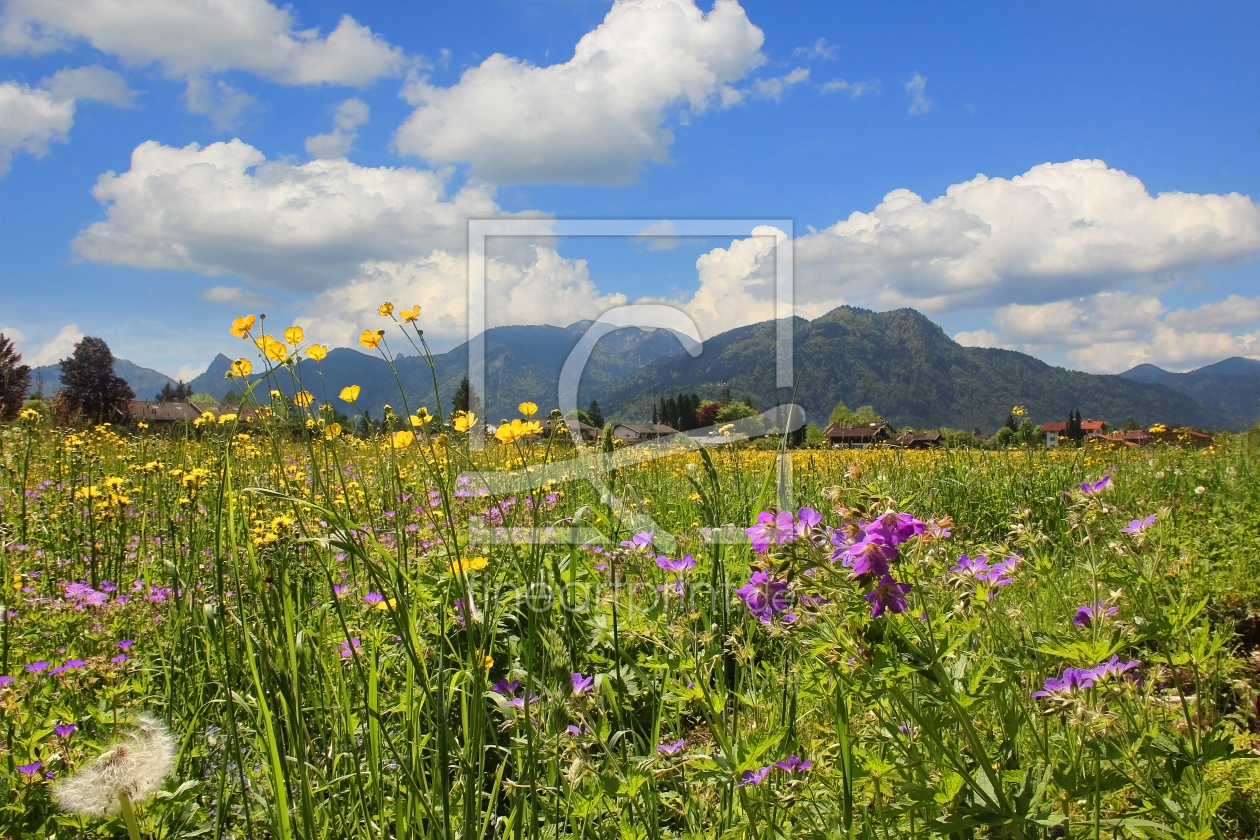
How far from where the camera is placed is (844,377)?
13325cm

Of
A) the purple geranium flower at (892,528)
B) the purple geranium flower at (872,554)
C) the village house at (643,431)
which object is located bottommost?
the purple geranium flower at (872,554)

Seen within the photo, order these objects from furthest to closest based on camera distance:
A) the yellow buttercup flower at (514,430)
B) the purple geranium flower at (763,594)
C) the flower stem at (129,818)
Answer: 1. the yellow buttercup flower at (514,430)
2. the purple geranium flower at (763,594)
3. the flower stem at (129,818)

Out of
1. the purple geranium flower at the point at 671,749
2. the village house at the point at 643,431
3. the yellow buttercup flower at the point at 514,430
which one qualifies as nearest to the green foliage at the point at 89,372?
the village house at the point at 643,431

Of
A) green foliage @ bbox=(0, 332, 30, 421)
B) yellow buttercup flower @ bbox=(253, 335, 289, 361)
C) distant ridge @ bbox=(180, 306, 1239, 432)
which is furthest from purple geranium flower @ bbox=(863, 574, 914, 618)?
green foliage @ bbox=(0, 332, 30, 421)

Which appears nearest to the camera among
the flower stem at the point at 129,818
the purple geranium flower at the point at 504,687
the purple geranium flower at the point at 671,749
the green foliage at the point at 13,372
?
the flower stem at the point at 129,818

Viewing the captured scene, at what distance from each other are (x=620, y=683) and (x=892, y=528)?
0.95m

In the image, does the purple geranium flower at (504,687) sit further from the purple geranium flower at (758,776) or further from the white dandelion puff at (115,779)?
the white dandelion puff at (115,779)

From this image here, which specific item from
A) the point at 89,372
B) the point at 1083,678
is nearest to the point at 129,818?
the point at 1083,678

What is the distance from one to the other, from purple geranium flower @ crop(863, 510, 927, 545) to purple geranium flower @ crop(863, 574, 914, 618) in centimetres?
7

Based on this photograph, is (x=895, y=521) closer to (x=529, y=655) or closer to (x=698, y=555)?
(x=529, y=655)

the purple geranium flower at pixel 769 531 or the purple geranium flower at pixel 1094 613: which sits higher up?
the purple geranium flower at pixel 769 531

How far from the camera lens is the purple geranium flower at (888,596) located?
3.34ft

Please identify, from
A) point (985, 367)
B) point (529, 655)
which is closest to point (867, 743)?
point (529, 655)

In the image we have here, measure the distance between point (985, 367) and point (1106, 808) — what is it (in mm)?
207352
